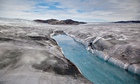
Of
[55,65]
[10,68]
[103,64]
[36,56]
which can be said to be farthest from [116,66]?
[10,68]

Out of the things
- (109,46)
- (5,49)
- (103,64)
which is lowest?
(103,64)

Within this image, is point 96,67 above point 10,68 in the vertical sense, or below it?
below

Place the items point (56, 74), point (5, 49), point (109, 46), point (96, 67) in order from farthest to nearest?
point (109, 46) < point (96, 67) < point (5, 49) < point (56, 74)

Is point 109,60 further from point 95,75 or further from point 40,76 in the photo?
point 40,76

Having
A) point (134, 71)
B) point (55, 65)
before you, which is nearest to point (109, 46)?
point (134, 71)

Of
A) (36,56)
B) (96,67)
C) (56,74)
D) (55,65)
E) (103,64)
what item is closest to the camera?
(56,74)

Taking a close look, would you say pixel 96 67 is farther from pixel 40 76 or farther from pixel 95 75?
pixel 40 76

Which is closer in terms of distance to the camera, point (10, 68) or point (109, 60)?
point (10, 68)

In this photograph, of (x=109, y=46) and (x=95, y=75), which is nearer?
(x=95, y=75)

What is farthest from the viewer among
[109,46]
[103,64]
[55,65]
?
[109,46]
